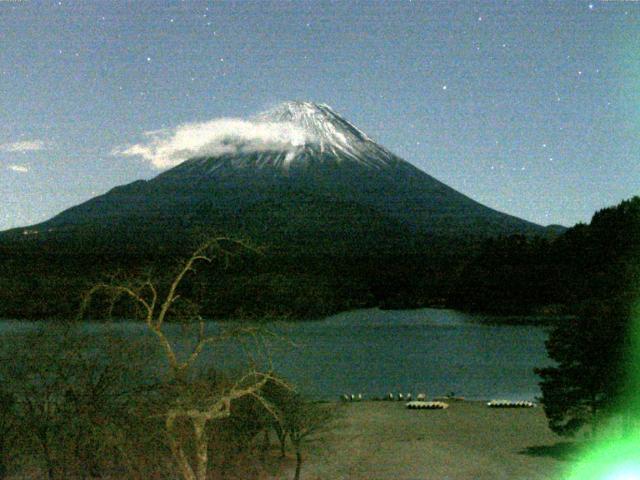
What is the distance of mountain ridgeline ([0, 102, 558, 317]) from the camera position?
271 feet

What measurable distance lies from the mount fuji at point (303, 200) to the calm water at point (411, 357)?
19488mm

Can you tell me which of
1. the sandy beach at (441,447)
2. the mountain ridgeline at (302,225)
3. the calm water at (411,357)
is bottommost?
the calm water at (411,357)

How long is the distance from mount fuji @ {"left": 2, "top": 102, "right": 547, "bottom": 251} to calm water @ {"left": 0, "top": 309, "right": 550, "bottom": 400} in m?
19.5

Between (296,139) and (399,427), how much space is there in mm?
131063

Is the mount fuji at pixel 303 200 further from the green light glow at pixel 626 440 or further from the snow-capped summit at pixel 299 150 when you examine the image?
the green light glow at pixel 626 440

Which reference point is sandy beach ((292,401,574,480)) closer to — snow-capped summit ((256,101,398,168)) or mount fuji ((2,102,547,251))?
mount fuji ((2,102,547,251))

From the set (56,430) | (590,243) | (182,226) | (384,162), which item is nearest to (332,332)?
(182,226)

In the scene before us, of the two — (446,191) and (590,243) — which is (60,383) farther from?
(446,191)

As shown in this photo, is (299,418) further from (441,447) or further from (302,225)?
(302,225)

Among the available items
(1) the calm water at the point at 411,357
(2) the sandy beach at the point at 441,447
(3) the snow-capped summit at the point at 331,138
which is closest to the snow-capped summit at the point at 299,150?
(3) the snow-capped summit at the point at 331,138

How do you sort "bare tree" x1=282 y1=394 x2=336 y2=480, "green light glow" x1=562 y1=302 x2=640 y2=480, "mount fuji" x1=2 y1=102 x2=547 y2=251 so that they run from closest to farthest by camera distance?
"green light glow" x1=562 y1=302 x2=640 y2=480
"bare tree" x1=282 y1=394 x2=336 y2=480
"mount fuji" x1=2 y1=102 x2=547 y2=251

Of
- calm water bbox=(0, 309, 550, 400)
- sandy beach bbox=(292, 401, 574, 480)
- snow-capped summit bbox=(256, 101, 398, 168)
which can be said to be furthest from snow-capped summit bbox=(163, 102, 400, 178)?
sandy beach bbox=(292, 401, 574, 480)

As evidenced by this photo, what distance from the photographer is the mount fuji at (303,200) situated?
106938mm

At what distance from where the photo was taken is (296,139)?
15262 cm
